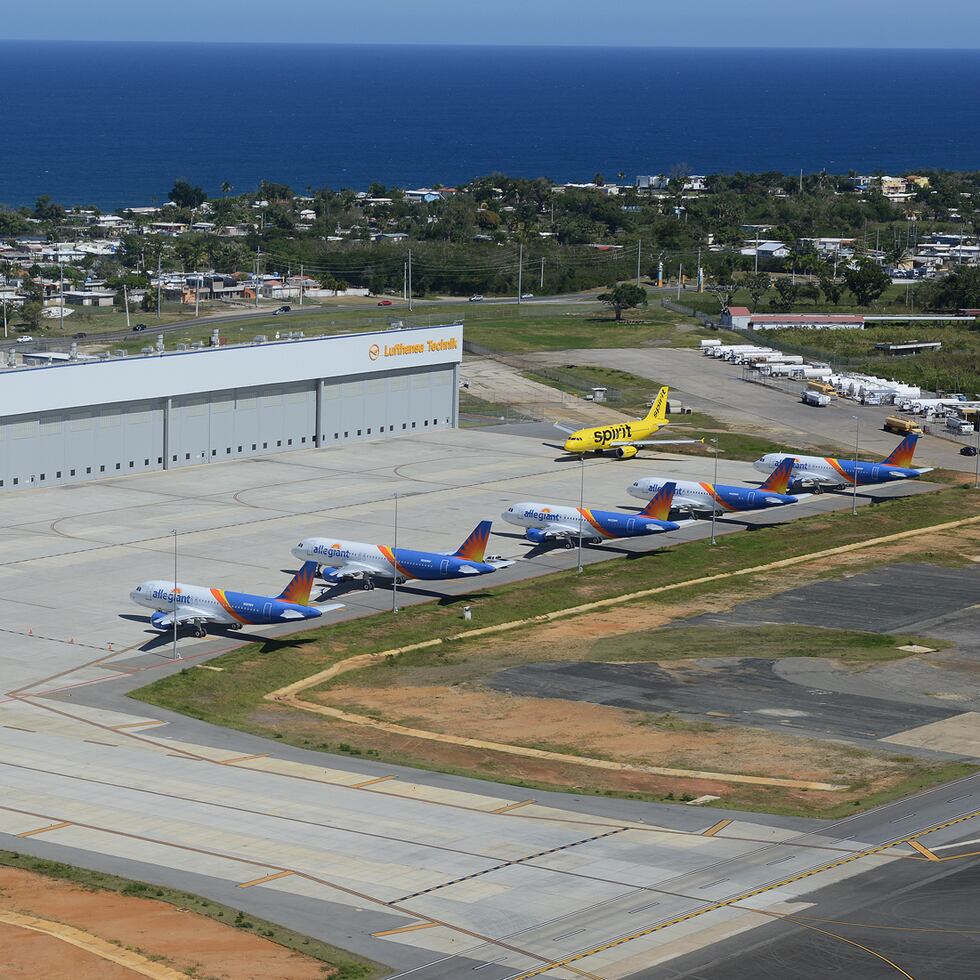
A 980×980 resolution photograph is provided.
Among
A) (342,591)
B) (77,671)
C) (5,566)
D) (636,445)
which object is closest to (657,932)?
(77,671)

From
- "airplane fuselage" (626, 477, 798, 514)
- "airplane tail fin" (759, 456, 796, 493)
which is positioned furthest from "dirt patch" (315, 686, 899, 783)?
"airplane tail fin" (759, 456, 796, 493)

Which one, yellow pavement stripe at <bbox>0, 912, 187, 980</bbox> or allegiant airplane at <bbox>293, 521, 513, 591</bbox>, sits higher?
allegiant airplane at <bbox>293, 521, 513, 591</bbox>

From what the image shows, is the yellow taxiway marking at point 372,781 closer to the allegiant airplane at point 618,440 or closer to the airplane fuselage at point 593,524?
the airplane fuselage at point 593,524

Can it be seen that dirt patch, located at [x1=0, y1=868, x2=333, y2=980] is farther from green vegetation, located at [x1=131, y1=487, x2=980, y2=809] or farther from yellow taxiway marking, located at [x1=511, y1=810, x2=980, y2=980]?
green vegetation, located at [x1=131, y1=487, x2=980, y2=809]

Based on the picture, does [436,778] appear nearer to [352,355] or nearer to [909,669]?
[909,669]

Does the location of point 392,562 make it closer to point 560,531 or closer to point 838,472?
point 560,531

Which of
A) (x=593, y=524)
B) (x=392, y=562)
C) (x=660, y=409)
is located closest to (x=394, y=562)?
(x=392, y=562)
